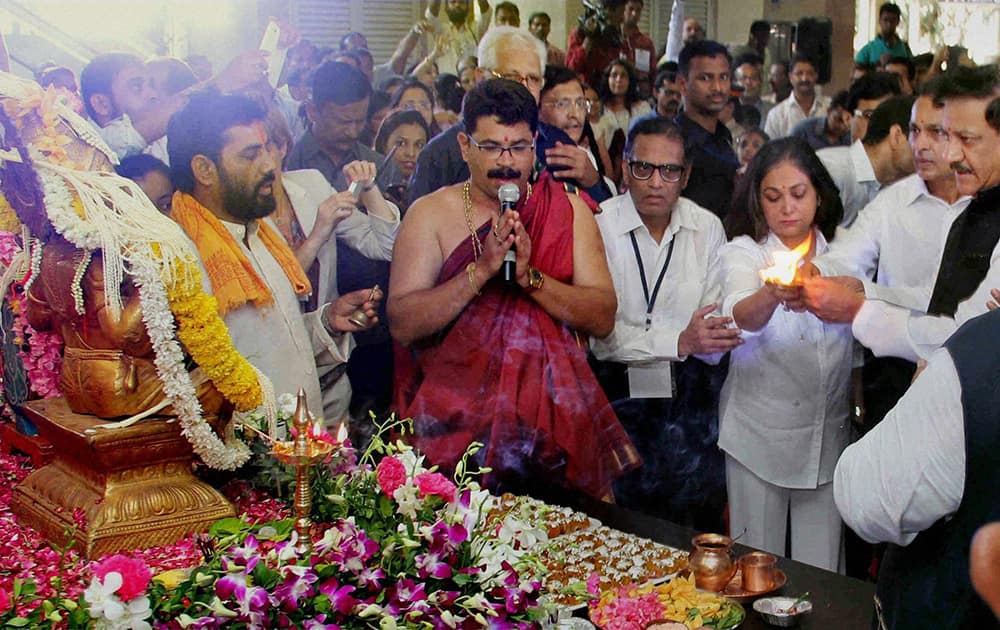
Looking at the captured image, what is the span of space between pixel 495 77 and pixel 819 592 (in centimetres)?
188

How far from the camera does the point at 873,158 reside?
12.3ft

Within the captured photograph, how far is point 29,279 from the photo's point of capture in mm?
2730

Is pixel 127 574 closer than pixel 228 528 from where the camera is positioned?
Yes

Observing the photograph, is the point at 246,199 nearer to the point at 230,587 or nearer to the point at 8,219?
the point at 8,219

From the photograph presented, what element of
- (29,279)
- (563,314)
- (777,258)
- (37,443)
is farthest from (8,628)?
(777,258)

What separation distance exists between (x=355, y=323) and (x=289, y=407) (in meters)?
0.63

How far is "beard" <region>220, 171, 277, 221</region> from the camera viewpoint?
3.30 meters

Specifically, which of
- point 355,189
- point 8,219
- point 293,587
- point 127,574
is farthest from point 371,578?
point 355,189

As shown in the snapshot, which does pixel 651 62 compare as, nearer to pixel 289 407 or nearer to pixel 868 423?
pixel 868 423

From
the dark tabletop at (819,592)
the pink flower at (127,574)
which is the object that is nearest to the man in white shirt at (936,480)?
the dark tabletop at (819,592)

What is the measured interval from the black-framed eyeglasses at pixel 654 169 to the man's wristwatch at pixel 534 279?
1.87 feet

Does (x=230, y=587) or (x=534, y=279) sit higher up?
(x=534, y=279)

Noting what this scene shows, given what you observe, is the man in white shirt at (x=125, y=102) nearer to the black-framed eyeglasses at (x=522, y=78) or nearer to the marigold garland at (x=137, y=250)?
the marigold garland at (x=137, y=250)

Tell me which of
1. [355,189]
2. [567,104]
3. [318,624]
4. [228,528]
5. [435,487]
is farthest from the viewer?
[567,104]
